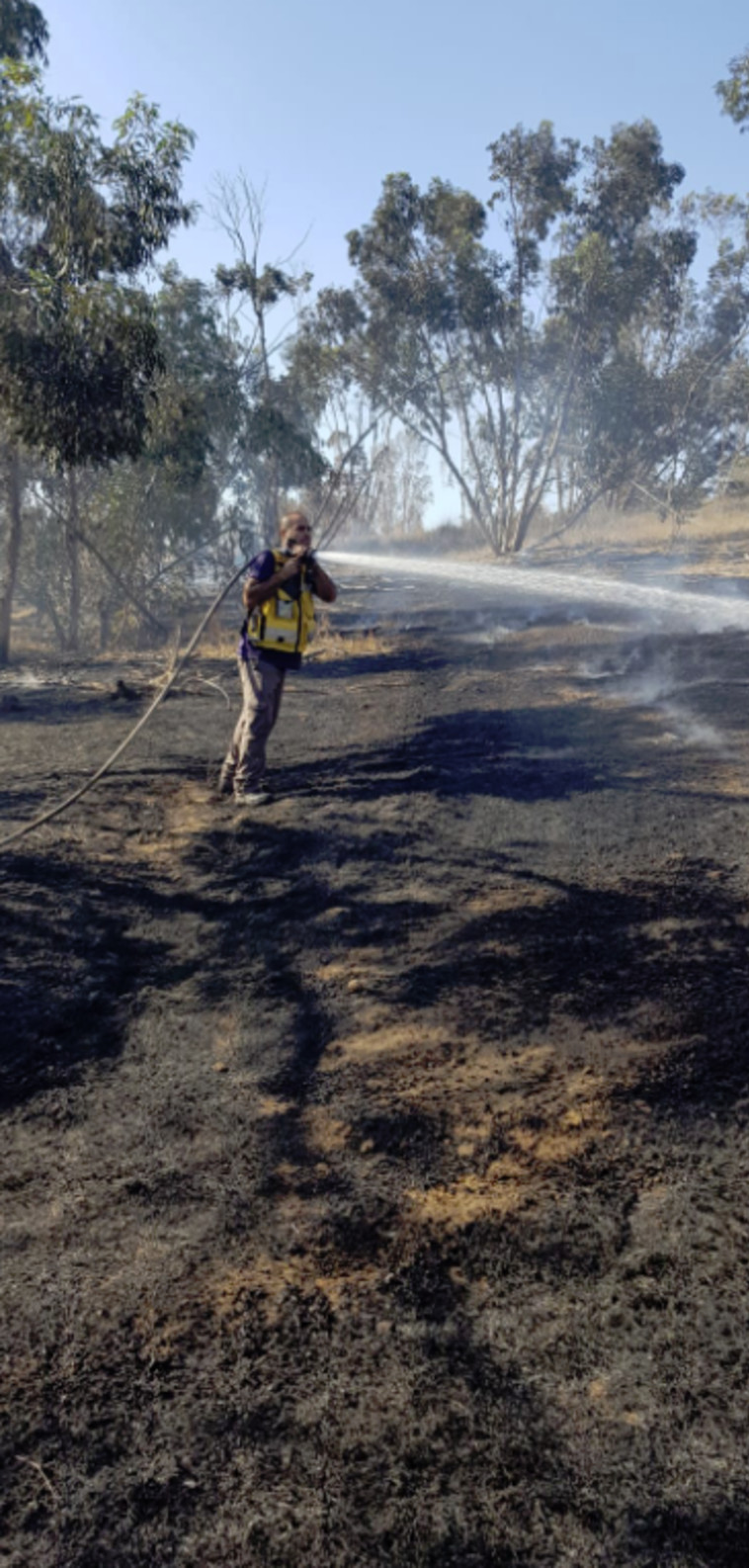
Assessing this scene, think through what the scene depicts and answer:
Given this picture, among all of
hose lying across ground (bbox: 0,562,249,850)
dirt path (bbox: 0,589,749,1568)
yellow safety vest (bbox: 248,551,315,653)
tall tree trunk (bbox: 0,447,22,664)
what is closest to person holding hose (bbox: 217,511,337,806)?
yellow safety vest (bbox: 248,551,315,653)

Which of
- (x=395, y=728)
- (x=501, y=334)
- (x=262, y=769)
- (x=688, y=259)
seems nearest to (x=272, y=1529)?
(x=262, y=769)

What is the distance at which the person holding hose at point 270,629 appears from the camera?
606 cm

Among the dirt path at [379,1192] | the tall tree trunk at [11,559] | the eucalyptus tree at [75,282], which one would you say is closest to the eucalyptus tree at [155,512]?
the tall tree trunk at [11,559]

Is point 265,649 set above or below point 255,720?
above

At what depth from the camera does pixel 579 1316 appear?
2.18 m

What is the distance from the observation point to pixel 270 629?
622 centimetres

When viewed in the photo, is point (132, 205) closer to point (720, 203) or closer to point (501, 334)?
point (501, 334)

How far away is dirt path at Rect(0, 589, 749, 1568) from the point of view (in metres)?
1.81

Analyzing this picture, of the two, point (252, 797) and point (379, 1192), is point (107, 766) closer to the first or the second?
point (252, 797)

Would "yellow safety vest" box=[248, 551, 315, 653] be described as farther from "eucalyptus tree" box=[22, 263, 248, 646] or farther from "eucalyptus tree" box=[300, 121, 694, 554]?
"eucalyptus tree" box=[300, 121, 694, 554]

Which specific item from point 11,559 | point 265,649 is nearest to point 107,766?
point 265,649

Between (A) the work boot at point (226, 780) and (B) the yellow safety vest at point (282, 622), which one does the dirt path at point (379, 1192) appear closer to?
(A) the work boot at point (226, 780)

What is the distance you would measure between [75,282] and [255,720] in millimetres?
6070

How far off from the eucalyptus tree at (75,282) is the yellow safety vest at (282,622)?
402 centimetres
